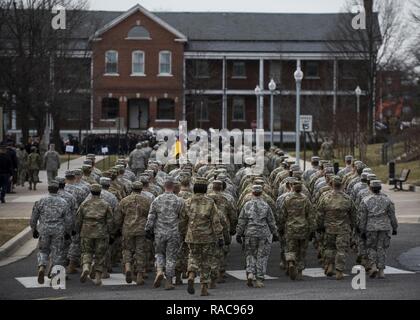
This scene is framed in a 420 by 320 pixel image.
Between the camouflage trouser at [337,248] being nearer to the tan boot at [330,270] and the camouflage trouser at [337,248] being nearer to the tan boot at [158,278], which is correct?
the tan boot at [330,270]

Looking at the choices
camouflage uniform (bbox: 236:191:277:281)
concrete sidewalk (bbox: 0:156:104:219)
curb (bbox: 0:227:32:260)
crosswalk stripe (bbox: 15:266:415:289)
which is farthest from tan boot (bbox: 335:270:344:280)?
concrete sidewalk (bbox: 0:156:104:219)

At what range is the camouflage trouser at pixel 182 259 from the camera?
1798cm

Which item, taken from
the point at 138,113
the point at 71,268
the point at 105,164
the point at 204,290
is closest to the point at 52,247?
the point at 71,268

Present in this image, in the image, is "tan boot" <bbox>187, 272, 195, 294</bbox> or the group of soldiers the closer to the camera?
"tan boot" <bbox>187, 272, 195, 294</bbox>

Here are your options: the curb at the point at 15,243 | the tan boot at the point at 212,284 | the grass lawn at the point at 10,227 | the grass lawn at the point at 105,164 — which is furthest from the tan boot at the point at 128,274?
the grass lawn at the point at 105,164

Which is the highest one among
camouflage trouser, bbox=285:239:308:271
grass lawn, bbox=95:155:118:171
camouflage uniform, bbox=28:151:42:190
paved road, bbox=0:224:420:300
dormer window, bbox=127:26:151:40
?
dormer window, bbox=127:26:151:40

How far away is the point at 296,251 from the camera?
61.2 feet

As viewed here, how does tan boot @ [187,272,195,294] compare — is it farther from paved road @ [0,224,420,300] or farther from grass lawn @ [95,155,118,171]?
grass lawn @ [95,155,118,171]

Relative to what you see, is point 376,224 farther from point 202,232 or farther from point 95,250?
point 95,250

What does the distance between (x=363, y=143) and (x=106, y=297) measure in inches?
1468

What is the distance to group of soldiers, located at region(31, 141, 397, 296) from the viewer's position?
57.2 ft

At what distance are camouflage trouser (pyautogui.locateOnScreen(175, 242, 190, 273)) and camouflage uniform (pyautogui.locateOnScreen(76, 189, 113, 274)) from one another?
1315 mm

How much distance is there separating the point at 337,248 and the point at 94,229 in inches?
175

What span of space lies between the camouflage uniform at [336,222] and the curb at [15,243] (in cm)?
732
